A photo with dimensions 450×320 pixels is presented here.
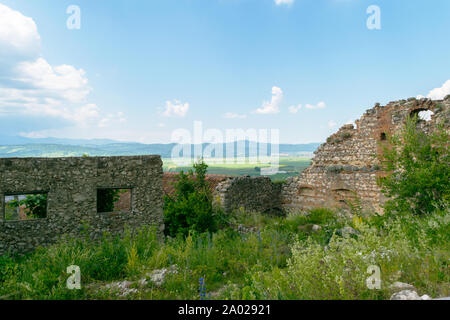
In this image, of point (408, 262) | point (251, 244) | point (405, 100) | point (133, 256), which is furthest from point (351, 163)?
point (133, 256)

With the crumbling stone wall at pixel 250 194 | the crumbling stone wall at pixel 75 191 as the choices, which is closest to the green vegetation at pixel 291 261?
the crumbling stone wall at pixel 75 191

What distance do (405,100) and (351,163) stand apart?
331 cm

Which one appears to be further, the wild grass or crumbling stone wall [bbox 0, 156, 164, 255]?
crumbling stone wall [bbox 0, 156, 164, 255]

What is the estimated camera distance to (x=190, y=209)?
1075 cm

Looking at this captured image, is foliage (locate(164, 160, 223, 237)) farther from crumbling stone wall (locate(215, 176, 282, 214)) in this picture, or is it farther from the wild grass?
the wild grass

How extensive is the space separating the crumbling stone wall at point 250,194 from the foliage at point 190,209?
24.9 inches

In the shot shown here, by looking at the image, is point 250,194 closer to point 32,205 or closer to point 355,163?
point 355,163

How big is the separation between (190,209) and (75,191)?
392 centimetres

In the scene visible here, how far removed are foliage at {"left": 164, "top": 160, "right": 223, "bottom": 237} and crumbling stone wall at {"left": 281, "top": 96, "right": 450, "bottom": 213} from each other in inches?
190

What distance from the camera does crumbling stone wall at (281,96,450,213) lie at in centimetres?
1153

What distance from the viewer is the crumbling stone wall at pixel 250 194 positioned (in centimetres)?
1262

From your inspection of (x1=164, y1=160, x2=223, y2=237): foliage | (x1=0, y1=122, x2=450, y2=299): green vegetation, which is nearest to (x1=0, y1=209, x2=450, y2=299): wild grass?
(x1=0, y1=122, x2=450, y2=299): green vegetation

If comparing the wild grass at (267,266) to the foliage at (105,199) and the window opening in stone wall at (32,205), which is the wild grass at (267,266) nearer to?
the foliage at (105,199)

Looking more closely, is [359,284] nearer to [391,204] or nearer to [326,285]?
[326,285]
